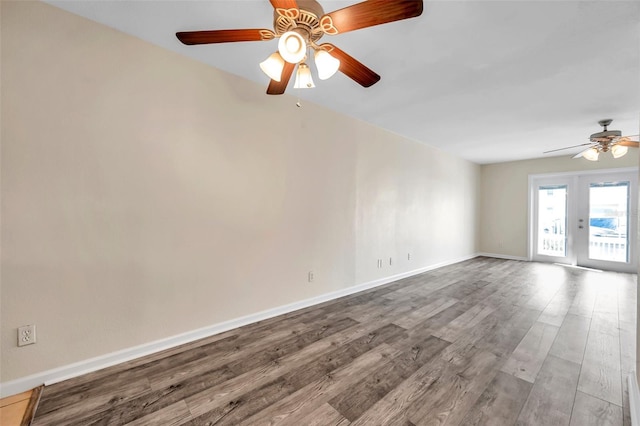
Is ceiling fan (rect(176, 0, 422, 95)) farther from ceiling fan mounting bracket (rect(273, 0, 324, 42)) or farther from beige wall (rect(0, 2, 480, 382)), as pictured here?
beige wall (rect(0, 2, 480, 382))

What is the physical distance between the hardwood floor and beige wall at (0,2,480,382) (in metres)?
0.38

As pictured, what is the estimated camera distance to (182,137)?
2223 mm

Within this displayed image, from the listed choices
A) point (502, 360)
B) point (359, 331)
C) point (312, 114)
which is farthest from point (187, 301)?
point (502, 360)

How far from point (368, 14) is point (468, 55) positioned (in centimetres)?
143

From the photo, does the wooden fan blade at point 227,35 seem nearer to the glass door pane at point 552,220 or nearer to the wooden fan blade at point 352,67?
the wooden fan blade at point 352,67

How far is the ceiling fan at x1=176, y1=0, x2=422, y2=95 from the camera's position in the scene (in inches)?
46.3

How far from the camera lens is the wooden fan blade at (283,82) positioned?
163 cm

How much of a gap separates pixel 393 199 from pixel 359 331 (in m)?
2.45

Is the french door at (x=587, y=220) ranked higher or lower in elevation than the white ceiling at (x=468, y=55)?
lower

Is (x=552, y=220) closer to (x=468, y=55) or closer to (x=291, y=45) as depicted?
(x=468, y=55)

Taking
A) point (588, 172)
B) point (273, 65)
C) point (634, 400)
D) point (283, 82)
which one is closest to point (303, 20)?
point (273, 65)

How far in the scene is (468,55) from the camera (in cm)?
212

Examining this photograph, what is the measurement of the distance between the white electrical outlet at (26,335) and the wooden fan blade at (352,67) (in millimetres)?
2614

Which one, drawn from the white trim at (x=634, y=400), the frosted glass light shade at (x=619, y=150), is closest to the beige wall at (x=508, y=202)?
the frosted glass light shade at (x=619, y=150)
